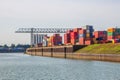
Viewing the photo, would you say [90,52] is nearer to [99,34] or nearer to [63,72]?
[99,34]

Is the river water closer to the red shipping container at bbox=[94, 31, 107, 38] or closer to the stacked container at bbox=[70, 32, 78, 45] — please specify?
the red shipping container at bbox=[94, 31, 107, 38]

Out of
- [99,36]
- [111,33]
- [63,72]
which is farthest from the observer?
[99,36]

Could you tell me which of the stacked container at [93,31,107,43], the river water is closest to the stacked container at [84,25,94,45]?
the stacked container at [93,31,107,43]

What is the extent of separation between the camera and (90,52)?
413 feet

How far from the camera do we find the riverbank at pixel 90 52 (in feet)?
336

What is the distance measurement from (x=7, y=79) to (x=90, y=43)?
103 m

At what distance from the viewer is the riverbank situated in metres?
103

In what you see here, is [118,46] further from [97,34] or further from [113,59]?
[97,34]

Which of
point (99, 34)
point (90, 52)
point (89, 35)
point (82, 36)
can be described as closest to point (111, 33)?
point (89, 35)

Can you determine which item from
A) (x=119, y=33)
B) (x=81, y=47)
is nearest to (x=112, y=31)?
(x=119, y=33)

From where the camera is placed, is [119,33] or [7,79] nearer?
[7,79]

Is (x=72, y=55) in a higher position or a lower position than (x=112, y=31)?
lower

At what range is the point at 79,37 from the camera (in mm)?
164750

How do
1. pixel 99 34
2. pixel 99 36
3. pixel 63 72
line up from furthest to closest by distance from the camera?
1. pixel 99 34
2. pixel 99 36
3. pixel 63 72
